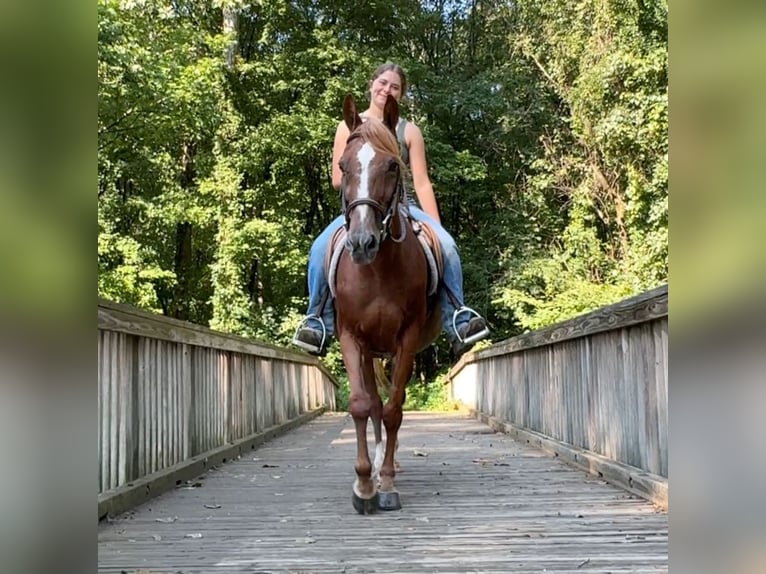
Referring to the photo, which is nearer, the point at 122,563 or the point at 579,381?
the point at 122,563

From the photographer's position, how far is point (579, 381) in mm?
5227

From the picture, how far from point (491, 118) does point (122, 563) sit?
64.8 feet

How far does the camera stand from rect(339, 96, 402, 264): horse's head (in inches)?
129

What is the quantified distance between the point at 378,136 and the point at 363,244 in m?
0.64

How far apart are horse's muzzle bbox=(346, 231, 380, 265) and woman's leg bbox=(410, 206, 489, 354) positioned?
1.14 m

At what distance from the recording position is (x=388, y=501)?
3768mm

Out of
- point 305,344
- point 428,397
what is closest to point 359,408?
point 305,344

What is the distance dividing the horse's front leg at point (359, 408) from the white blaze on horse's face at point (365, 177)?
91 cm

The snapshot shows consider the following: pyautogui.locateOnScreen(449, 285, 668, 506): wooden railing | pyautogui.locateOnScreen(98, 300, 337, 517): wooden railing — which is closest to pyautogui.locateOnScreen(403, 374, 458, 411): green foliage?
pyautogui.locateOnScreen(449, 285, 668, 506): wooden railing

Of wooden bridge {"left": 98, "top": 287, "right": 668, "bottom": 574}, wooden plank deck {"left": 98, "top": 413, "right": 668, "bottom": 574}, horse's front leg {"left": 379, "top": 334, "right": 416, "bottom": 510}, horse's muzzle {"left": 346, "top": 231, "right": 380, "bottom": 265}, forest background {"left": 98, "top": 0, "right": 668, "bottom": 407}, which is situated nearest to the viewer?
wooden plank deck {"left": 98, "top": 413, "right": 668, "bottom": 574}

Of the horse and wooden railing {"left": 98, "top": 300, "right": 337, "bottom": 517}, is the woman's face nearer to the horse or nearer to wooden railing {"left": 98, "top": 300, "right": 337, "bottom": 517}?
the horse
